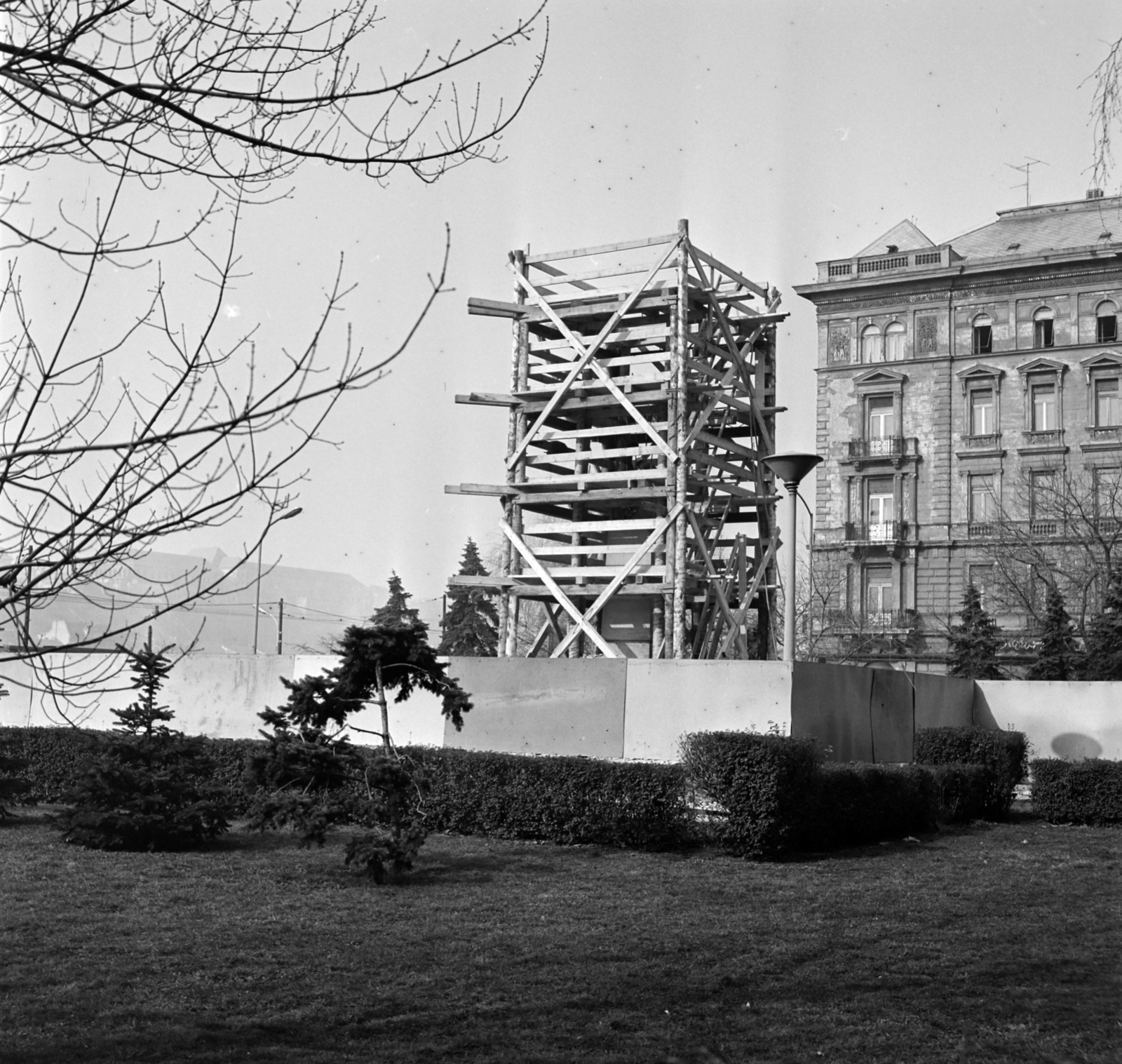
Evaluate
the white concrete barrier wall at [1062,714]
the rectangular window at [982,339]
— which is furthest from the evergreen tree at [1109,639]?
the white concrete barrier wall at [1062,714]

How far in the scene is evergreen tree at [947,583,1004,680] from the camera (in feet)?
149

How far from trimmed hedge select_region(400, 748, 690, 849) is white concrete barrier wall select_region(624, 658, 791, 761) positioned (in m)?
1.34

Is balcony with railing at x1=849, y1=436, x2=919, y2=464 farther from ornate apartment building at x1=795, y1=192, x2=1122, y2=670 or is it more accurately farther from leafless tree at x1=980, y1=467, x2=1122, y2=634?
leafless tree at x1=980, y1=467, x2=1122, y2=634

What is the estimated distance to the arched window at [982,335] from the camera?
172 ft

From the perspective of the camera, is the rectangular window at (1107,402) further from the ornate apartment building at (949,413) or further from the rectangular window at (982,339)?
the rectangular window at (982,339)

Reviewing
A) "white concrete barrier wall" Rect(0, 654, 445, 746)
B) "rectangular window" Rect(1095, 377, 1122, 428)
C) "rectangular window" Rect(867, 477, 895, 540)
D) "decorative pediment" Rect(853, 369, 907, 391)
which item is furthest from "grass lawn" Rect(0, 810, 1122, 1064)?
"decorative pediment" Rect(853, 369, 907, 391)

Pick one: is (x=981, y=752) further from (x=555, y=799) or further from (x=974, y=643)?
(x=974, y=643)

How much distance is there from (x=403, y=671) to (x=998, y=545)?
38272 millimetres

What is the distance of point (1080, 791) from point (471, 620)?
4205 cm

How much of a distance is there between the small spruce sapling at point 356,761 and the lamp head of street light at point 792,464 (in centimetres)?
507

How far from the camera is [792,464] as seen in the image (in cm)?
1648

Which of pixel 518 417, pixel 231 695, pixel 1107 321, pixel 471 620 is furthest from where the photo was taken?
pixel 471 620

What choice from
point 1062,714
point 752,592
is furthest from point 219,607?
point 1062,714

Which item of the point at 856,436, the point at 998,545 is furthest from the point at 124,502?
the point at 856,436
